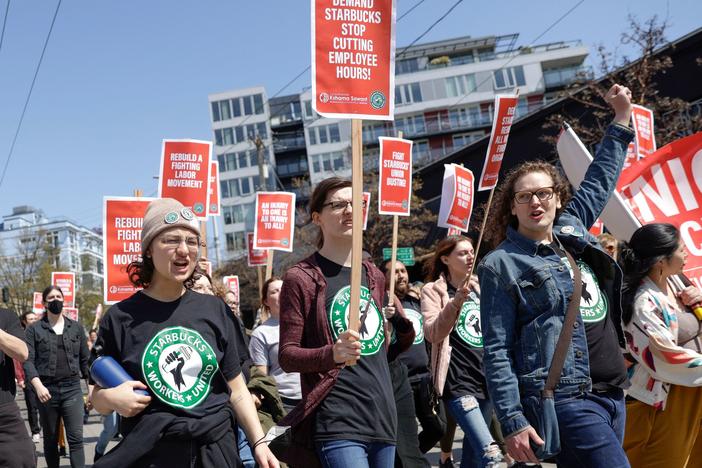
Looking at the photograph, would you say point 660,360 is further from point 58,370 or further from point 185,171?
point 58,370

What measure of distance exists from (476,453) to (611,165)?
8.69ft

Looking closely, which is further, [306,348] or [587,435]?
[306,348]

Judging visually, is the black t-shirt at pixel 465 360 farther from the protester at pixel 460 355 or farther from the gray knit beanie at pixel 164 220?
the gray knit beanie at pixel 164 220

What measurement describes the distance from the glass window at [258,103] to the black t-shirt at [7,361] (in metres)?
78.1

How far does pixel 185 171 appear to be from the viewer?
852cm

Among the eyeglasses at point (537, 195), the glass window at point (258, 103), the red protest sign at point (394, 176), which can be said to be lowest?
the eyeglasses at point (537, 195)

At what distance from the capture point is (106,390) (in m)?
3.22

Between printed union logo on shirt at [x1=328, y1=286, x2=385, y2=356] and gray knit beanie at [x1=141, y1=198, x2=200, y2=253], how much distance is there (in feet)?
2.49

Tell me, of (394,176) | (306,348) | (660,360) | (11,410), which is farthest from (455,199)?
(306,348)

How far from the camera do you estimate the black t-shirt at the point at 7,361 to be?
5.26m

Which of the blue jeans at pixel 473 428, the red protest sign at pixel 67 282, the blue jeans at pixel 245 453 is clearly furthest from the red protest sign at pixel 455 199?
the red protest sign at pixel 67 282

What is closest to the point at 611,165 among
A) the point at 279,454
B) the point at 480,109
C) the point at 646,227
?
the point at 646,227

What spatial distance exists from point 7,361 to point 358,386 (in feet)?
9.18

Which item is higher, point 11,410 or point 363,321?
point 363,321
